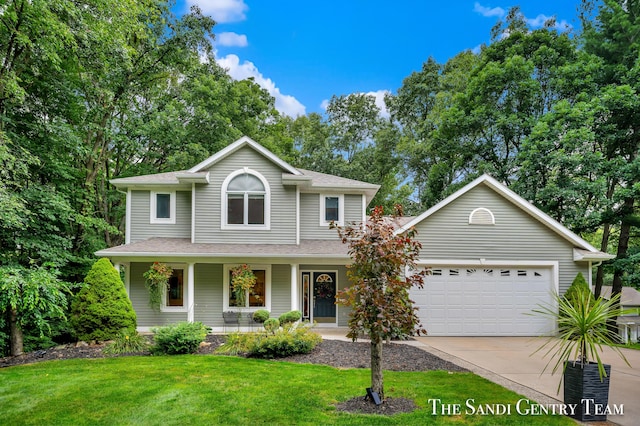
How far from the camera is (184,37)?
19.5 m

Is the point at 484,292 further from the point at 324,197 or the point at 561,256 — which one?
the point at 324,197

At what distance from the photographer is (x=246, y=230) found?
47.1 ft

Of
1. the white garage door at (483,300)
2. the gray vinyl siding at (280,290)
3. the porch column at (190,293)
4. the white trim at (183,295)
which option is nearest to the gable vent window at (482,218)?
the white garage door at (483,300)

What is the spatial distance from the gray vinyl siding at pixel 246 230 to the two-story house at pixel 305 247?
0.12 feet

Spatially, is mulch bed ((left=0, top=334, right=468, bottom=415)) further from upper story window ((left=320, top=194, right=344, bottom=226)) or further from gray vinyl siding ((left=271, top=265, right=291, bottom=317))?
upper story window ((left=320, top=194, right=344, bottom=226))

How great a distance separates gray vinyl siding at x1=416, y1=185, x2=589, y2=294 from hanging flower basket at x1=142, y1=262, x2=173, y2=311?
27.2 ft

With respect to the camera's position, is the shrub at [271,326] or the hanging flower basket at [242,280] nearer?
the shrub at [271,326]

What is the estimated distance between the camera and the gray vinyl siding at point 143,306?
541 inches

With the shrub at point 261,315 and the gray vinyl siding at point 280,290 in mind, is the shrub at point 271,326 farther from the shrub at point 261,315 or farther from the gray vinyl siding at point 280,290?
the gray vinyl siding at point 280,290

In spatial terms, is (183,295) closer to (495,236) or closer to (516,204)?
(495,236)

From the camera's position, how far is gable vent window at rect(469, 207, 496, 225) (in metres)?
13.2

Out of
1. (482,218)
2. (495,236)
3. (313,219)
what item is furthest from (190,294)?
(495,236)

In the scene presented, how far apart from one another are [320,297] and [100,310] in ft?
23.4

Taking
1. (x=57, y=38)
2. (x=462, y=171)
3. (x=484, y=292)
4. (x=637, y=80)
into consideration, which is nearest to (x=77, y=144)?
(x=57, y=38)
